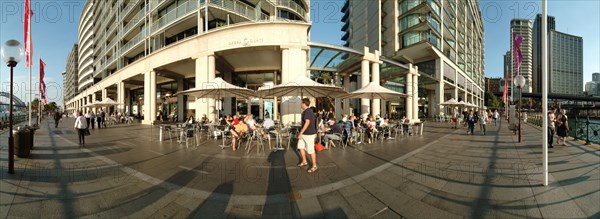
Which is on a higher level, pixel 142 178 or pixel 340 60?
pixel 340 60

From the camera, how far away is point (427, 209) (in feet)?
11.3

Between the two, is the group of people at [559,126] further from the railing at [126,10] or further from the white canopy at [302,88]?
the railing at [126,10]

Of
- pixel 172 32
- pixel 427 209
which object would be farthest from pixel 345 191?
pixel 172 32

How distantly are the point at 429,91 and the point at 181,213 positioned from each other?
1896 inches

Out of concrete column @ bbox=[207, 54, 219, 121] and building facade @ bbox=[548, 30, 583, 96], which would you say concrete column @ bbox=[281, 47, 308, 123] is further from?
building facade @ bbox=[548, 30, 583, 96]

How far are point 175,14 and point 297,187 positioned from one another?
69.2ft

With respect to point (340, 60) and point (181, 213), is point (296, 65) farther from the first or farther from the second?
point (181, 213)

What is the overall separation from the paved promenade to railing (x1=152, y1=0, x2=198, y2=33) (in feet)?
49.9

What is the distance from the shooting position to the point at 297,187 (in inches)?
172

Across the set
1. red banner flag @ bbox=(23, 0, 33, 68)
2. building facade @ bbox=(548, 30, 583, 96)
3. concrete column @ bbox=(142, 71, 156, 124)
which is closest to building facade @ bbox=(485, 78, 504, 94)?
building facade @ bbox=(548, 30, 583, 96)

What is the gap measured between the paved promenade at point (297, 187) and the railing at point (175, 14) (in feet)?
49.9

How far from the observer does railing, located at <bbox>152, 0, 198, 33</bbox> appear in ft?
60.9

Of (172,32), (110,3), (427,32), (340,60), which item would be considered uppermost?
(110,3)

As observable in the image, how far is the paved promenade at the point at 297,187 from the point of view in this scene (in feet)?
11.3
